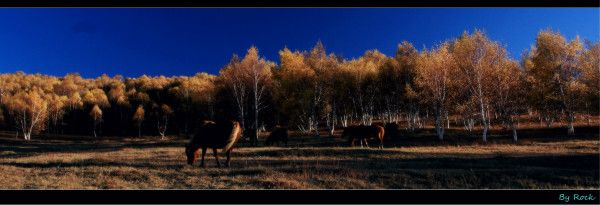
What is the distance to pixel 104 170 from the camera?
18469mm

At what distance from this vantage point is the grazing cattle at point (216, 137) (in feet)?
64.5

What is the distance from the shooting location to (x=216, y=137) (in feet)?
65.8

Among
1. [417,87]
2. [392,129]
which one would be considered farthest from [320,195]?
[417,87]

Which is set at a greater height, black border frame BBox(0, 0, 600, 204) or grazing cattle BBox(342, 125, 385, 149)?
grazing cattle BBox(342, 125, 385, 149)

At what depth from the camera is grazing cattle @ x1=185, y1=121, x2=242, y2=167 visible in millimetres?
19672

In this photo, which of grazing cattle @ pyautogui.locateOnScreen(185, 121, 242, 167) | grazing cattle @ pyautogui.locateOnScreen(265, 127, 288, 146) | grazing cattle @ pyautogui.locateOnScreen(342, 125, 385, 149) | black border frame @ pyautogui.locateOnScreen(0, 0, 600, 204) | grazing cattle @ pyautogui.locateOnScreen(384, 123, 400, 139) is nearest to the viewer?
black border frame @ pyautogui.locateOnScreen(0, 0, 600, 204)

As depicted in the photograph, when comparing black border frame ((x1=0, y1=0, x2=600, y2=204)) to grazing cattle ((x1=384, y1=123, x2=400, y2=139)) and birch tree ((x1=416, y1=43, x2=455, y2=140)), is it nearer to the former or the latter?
grazing cattle ((x1=384, y1=123, x2=400, y2=139))

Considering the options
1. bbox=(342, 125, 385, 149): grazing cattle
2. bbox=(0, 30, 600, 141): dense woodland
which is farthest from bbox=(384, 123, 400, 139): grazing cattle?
bbox=(342, 125, 385, 149): grazing cattle

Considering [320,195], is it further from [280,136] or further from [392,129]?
[392,129]

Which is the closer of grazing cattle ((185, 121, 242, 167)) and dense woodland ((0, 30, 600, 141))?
grazing cattle ((185, 121, 242, 167))

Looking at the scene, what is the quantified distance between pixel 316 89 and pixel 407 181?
1766 inches

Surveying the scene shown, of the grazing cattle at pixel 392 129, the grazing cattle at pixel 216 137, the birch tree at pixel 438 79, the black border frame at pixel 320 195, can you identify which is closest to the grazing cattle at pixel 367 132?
the grazing cattle at pixel 392 129

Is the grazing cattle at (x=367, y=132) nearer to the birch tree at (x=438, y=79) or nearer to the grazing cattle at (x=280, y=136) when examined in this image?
the grazing cattle at (x=280, y=136)
